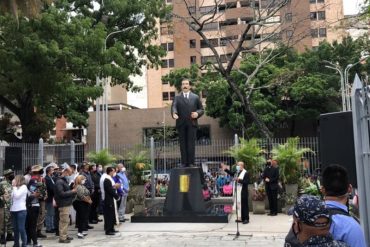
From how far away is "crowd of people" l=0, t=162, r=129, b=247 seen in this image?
10820 mm

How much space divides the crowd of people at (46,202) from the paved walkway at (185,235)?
415mm

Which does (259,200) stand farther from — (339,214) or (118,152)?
(339,214)

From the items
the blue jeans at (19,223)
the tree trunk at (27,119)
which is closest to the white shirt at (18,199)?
the blue jeans at (19,223)

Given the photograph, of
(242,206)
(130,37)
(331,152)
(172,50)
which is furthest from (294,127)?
(331,152)

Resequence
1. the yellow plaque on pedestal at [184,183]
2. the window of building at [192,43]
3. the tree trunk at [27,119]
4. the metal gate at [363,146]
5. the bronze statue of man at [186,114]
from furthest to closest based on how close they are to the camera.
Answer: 1. the window of building at [192,43]
2. the tree trunk at [27,119]
3. the bronze statue of man at [186,114]
4. the yellow plaque on pedestal at [184,183]
5. the metal gate at [363,146]

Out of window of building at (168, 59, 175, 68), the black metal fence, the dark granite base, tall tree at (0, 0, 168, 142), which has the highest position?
window of building at (168, 59, 175, 68)

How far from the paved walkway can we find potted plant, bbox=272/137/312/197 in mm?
2438

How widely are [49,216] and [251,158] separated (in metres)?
7.74

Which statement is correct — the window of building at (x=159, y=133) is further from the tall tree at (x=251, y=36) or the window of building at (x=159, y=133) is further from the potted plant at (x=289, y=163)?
the potted plant at (x=289, y=163)

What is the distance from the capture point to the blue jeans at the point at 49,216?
1337 cm

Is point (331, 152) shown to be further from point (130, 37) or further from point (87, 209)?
point (130, 37)

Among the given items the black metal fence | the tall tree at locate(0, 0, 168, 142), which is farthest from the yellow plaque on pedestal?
the tall tree at locate(0, 0, 168, 142)

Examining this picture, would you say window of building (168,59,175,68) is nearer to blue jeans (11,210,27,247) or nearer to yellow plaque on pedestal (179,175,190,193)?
yellow plaque on pedestal (179,175,190,193)

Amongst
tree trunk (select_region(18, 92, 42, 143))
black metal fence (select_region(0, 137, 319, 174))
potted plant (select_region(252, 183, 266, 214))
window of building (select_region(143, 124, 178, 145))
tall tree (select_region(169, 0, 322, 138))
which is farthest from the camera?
window of building (select_region(143, 124, 178, 145))
